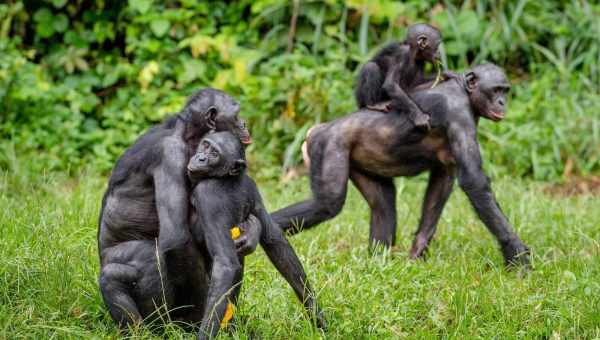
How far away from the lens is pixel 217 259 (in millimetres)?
4035

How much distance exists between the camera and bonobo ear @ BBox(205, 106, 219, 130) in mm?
4531

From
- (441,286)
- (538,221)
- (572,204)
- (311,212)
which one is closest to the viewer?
(441,286)

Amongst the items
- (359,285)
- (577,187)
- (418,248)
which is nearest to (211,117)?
(359,285)

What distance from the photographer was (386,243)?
6.23m

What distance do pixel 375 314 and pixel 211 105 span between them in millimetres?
1407

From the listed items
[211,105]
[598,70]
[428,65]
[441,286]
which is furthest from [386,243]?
[598,70]

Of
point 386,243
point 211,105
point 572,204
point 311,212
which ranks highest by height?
point 211,105

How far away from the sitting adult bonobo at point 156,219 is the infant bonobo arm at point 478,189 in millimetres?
1839

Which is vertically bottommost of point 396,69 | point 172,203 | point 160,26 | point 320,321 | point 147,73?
point 147,73

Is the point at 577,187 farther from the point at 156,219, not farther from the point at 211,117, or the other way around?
the point at 156,219

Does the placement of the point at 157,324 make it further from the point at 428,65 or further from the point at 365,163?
the point at 428,65

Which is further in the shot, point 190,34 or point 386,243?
point 190,34

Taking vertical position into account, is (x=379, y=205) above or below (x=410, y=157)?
below

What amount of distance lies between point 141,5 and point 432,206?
188 inches
